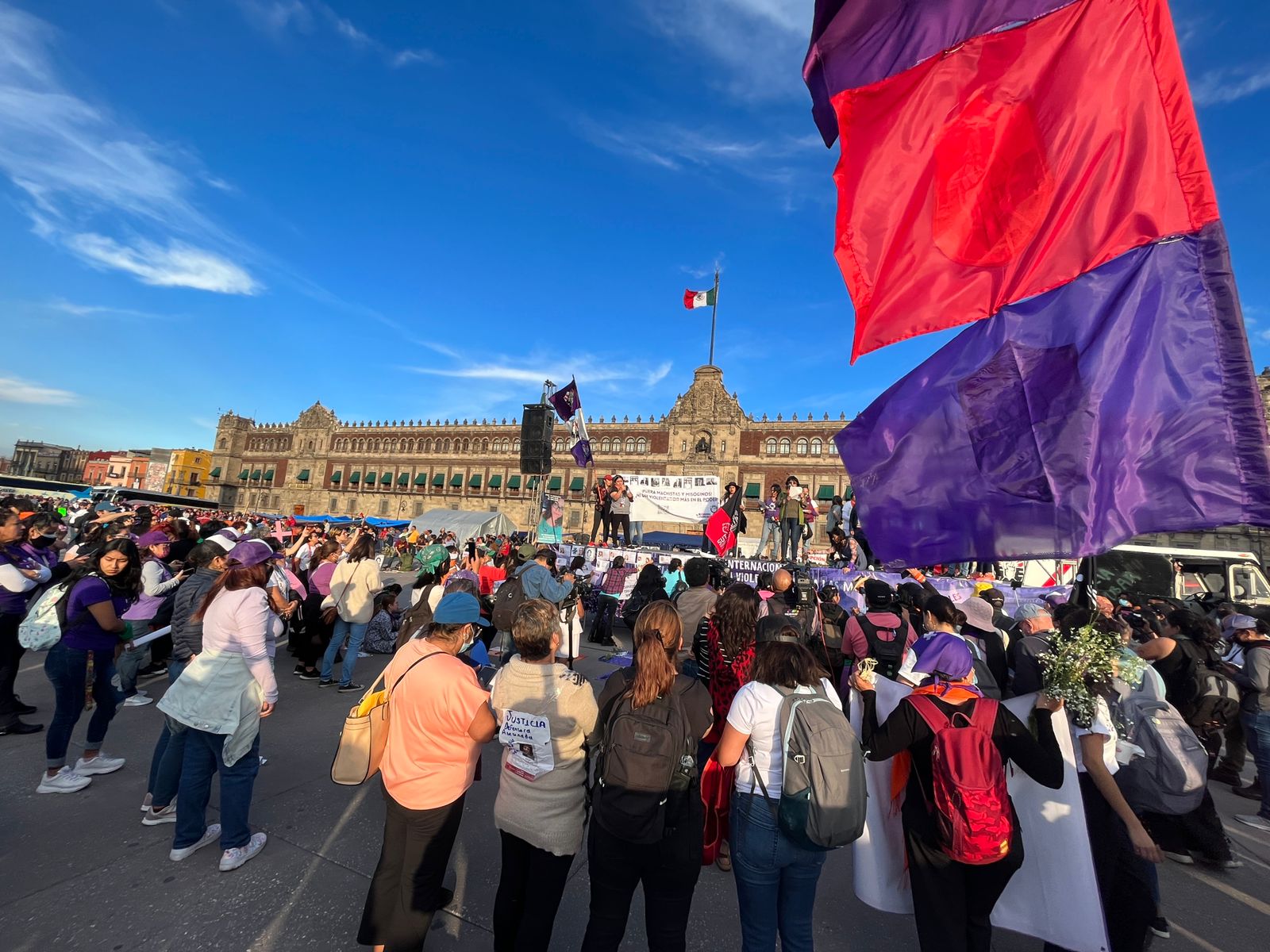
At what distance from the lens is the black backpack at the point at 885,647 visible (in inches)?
203

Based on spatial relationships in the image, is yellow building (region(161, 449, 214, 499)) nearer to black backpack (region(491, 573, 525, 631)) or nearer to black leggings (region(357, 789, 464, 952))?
black backpack (region(491, 573, 525, 631))

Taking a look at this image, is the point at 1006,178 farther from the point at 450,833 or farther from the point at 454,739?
the point at 450,833

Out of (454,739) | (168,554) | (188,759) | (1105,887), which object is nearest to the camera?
(454,739)

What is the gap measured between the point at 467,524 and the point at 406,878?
2647 cm

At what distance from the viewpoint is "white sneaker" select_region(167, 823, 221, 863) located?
3273 mm

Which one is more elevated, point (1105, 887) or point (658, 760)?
point (658, 760)

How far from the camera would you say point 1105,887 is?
2.87 metres

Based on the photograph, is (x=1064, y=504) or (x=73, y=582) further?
(x=73, y=582)

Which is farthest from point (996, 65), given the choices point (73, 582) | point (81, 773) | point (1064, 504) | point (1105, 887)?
point (81, 773)

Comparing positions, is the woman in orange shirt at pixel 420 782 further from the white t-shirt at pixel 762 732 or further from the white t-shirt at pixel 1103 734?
the white t-shirt at pixel 1103 734

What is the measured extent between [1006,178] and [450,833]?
482cm

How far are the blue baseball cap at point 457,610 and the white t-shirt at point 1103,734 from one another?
3.02m

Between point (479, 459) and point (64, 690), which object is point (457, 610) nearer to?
point (64, 690)

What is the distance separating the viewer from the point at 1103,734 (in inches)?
105
